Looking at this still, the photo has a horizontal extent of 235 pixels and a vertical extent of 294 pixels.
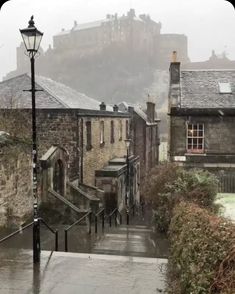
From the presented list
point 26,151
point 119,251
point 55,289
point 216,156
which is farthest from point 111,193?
point 55,289

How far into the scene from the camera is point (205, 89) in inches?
981

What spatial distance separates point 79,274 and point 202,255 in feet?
10.3

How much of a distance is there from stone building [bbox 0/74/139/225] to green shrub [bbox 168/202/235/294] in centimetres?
1042

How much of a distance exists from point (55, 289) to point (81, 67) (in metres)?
92.6

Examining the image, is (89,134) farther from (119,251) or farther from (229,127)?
(119,251)

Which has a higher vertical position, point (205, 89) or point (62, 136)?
point (205, 89)

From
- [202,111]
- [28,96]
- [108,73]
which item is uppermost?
[108,73]

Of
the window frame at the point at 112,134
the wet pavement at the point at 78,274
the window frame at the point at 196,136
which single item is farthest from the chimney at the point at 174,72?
the wet pavement at the point at 78,274

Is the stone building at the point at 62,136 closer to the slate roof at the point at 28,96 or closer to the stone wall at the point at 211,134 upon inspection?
the slate roof at the point at 28,96

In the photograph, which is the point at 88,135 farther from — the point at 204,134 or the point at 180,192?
the point at 180,192

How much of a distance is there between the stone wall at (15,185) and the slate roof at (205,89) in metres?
12.2

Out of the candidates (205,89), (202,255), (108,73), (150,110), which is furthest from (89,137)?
(108,73)

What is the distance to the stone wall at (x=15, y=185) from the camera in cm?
1181

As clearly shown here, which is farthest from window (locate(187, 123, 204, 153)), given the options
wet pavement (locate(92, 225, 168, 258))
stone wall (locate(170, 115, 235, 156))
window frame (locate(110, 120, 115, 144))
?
wet pavement (locate(92, 225, 168, 258))
